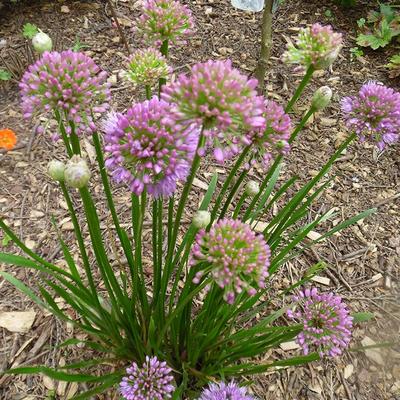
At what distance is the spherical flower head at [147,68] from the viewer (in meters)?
1.17

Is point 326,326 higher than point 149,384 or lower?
higher

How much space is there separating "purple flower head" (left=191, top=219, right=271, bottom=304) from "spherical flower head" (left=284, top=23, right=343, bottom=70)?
443 mm

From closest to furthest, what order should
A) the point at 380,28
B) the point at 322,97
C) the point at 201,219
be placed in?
1. the point at 201,219
2. the point at 322,97
3. the point at 380,28

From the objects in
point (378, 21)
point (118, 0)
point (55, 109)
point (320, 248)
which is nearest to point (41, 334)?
point (55, 109)

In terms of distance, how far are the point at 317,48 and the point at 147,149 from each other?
1.66ft

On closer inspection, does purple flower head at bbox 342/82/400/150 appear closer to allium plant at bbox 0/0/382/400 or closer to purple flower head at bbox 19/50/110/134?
allium plant at bbox 0/0/382/400

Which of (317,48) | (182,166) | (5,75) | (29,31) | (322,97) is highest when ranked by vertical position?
(317,48)

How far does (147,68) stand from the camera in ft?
3.87

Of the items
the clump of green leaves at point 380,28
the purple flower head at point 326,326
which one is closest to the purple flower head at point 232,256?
the purple flower head at point 326,326

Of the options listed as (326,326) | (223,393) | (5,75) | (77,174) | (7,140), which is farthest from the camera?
(5,75)

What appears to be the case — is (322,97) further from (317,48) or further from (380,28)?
(380,28)

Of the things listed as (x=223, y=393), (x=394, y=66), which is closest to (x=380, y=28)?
(x=394, y=66)

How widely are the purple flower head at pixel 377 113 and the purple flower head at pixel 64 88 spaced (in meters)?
0.66

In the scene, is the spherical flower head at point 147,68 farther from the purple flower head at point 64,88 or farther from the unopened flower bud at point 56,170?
the unopened flower bud at point 56,170
